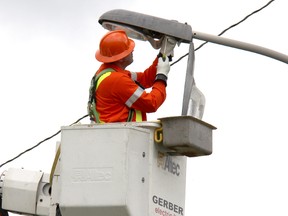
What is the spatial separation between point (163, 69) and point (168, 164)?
47.5 inches

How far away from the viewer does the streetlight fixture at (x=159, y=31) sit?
16.9 m

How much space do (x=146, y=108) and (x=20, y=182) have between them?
2.01 meters

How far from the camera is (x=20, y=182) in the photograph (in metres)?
17.8

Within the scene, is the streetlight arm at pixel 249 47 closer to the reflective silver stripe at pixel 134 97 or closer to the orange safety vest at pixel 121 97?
the orange safety vest at pixel 121 97

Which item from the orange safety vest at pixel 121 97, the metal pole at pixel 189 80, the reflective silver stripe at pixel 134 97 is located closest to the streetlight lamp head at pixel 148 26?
the metal pole at pixel 189 80

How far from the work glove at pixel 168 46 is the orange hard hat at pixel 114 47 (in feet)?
1.07

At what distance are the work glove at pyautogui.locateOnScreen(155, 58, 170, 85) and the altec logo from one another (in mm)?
970

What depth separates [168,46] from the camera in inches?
672

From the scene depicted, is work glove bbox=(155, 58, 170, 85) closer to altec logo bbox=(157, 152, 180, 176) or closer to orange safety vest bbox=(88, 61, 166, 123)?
orange safety vest bbox=(88, 61, 166, 123)

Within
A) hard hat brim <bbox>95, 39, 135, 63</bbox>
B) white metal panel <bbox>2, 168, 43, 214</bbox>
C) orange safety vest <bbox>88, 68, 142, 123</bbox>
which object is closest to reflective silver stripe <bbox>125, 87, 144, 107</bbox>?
orange safety vest <bbox>88, 68, 142, 123</bbox>

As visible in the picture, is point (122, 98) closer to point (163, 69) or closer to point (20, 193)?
point (163, 69)

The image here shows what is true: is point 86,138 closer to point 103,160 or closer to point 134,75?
point 103,160

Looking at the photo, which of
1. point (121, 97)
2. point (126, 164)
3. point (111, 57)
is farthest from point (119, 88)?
point (126, 164)

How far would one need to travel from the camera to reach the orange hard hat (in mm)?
16922
